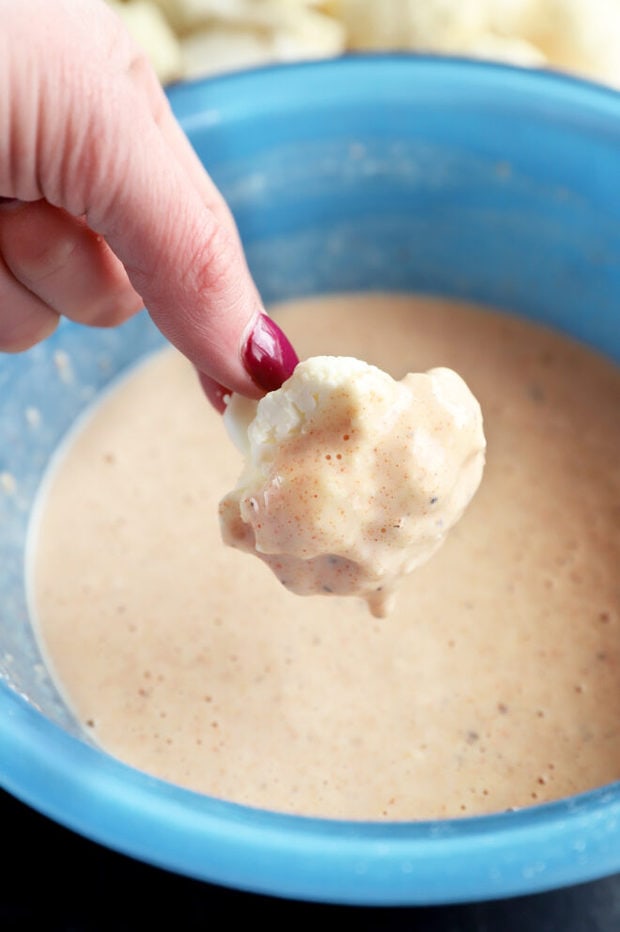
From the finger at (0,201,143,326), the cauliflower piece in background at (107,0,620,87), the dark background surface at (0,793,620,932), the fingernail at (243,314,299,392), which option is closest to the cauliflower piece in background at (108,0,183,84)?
the cauliflower piece in background at (107,0,620,87)

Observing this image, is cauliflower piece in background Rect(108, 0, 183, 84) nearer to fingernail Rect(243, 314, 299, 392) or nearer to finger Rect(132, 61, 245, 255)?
finger Rect(132, 61, 245, 255)

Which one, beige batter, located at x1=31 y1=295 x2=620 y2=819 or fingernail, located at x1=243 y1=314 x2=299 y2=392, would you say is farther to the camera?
beige batter, located at x1=31 y1=295 x2=620 y2=819

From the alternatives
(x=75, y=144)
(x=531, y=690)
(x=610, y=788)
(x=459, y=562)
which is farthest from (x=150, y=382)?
(x=610, y=788)

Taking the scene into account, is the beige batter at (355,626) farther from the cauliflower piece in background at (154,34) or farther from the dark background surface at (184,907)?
the cauliflower piece in background at (154,34)

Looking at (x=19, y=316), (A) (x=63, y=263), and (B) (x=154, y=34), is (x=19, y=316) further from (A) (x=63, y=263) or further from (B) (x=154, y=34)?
(B) (x=154, y=34)

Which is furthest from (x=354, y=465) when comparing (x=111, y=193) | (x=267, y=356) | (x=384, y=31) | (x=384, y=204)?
(x=384, y=31)

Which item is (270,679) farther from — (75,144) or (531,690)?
(75,144)
